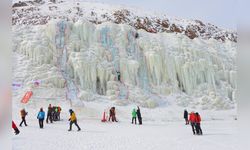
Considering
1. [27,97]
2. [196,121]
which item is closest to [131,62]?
[27,97]

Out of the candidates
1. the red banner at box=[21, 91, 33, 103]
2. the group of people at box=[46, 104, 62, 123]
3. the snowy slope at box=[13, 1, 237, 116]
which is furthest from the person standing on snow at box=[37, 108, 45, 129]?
the snowy slope at box=[13, 1, 237, 116]

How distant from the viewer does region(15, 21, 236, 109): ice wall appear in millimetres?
15227

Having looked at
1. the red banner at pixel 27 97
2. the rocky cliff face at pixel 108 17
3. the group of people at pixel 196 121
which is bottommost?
the group of people at pixel 196 121

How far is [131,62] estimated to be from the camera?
16.2m

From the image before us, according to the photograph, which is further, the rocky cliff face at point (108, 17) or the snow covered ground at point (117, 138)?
the rocky cliff face at point (108, 17)

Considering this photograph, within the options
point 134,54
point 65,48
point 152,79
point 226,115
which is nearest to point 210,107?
point 226,115

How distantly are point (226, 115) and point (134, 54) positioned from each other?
4511 millimetres

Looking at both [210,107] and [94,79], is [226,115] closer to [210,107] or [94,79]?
[210,107]

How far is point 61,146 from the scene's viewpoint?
876 centimetres

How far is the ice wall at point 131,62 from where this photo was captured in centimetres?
1523

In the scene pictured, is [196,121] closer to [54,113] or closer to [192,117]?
[192,117]

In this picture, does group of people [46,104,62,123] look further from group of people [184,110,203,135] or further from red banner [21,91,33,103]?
group of people [184,110,203,135]

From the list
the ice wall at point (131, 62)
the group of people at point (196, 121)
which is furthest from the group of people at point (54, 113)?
the group of people at point (196, 121)

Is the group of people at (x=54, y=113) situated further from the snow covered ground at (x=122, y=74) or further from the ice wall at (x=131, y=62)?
the ice wall at (x=131, y=62)
